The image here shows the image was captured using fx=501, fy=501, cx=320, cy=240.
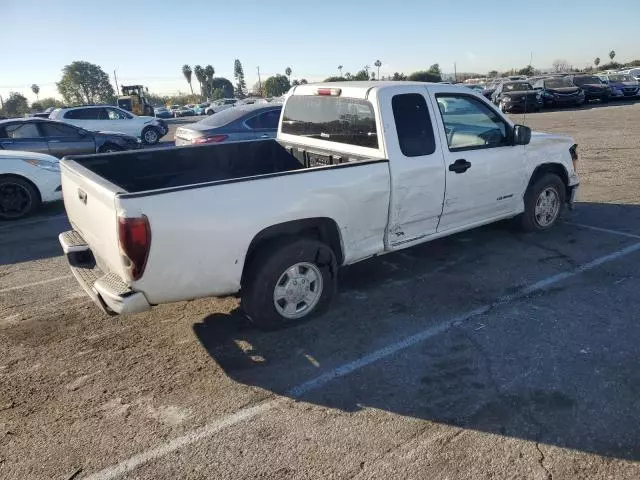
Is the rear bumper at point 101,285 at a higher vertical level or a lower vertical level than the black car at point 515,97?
lower

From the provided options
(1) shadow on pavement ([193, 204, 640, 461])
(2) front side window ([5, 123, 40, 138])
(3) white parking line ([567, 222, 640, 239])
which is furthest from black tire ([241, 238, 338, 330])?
(2) front side window ([5, 123, 40, 138])

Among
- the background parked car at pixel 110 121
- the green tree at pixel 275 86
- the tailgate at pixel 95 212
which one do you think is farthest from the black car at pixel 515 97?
the green tree at pixel 275 86

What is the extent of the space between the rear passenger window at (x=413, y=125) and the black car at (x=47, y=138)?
9594 mm

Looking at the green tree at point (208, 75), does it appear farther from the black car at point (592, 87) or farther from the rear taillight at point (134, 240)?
the rear taillight at point (134, 240)

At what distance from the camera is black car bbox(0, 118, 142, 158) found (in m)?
10.9

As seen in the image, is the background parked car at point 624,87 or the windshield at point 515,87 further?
the background parked car at point 624,87

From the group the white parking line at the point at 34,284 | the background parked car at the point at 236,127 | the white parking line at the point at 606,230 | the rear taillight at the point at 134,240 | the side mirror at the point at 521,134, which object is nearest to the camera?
the rear taillight at the point at 134,240

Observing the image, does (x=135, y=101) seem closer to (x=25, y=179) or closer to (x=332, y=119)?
(x=25, y=179)

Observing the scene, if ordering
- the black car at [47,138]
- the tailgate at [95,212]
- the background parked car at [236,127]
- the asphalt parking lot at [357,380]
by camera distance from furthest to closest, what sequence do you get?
Answer: the black car at [47,138] → the background parked car at [236,127] → the tailgate at [95,212] → the asphalt parking lot at [357,380]

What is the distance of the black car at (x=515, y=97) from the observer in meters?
24.0

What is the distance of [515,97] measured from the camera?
78.3ft

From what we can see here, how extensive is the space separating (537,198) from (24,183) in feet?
24.8

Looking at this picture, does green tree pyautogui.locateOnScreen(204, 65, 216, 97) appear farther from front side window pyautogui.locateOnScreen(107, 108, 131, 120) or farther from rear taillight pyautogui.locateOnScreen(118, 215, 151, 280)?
rear taillight pyautogui.locateOnScreen(118, 215, 151, 280)

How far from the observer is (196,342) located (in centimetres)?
394
